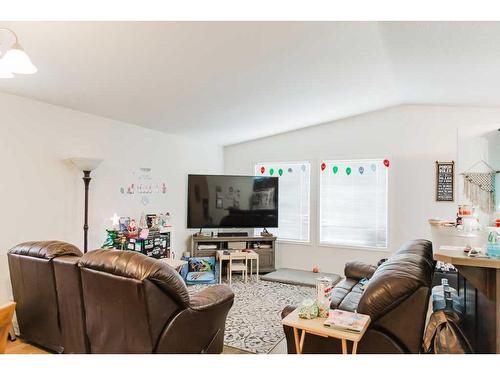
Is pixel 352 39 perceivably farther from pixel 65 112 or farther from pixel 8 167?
pixel 8 167

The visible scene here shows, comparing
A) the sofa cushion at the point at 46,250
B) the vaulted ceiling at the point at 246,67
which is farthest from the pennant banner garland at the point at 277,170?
the sofa cushion at the point at 46,250

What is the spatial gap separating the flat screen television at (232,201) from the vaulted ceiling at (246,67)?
4.05 feet

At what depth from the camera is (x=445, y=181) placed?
500cm

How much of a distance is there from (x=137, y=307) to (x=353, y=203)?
4.43 meters

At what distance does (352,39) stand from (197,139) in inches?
142

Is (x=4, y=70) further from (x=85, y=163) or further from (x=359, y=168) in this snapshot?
(x=359, y=168)

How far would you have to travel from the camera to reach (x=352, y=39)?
284 cm

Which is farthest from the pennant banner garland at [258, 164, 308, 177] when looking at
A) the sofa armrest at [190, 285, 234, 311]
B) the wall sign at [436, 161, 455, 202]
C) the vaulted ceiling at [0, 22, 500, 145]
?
the sofa armrest at [190, 285, 234, 311]

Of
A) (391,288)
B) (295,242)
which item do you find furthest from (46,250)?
(295,242)

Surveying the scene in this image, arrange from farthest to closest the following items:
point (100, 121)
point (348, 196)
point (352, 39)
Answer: point (348, 196), point (100, 121), point (352, 39)

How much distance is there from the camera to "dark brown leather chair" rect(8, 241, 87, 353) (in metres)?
2.43

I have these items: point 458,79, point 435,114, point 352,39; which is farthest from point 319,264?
point 352,39

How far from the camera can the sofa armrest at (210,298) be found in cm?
230
